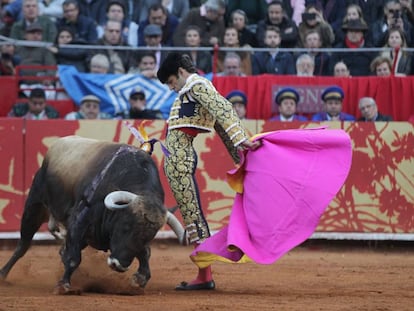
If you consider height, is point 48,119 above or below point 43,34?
below

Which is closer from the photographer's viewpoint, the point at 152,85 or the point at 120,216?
the point at 120,216

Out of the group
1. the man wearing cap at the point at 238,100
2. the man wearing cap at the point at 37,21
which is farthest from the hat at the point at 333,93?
the man wearing cap at the point at 37,21

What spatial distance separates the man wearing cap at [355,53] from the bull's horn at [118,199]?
5347 mm

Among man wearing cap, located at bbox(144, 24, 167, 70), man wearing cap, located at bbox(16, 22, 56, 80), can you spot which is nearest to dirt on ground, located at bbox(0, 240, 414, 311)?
man wearing cap, located at bbox(16, 22, 56, 80)

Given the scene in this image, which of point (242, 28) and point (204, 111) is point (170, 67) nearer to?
point (204, 111)

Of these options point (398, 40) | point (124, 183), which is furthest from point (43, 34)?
point (124, 183)

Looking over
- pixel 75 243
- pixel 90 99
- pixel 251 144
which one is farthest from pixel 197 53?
pixel 75 243

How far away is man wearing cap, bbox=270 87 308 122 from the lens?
427 inches

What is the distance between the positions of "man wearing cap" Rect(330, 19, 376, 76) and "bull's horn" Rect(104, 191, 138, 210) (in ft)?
17.5

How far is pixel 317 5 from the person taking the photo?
12.1 metres

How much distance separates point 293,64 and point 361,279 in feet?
12.8

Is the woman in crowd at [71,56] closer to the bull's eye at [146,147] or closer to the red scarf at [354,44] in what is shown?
the red scarf at [354,44]

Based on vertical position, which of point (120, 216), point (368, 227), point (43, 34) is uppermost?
point (43, 34)

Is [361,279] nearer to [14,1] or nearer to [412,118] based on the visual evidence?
[412,118]
